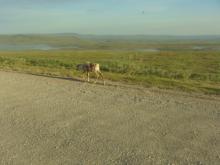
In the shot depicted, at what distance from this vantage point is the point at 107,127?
30.6 feet

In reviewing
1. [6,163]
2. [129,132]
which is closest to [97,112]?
[129,132]

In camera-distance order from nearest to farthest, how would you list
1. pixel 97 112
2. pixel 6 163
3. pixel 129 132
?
pixel 6 163 < pixel 129 132 < pixel 97 112

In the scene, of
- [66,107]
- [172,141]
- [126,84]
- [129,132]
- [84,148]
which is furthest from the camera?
[126,84]

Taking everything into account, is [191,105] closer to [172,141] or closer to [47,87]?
[172,141]

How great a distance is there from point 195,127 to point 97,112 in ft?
10.5

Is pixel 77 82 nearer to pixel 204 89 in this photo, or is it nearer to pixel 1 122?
pixel 204 89

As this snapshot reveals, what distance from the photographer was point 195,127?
30.7ft

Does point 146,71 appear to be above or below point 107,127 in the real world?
below

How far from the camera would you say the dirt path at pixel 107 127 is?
23.5 feet

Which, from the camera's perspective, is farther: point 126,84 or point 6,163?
point 126,84

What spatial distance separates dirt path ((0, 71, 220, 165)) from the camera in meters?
7.16

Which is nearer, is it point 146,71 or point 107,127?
point 107,127

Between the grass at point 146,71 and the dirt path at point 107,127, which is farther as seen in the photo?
the grass at point 146,71

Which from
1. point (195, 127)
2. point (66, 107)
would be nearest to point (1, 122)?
point (66, 107)
